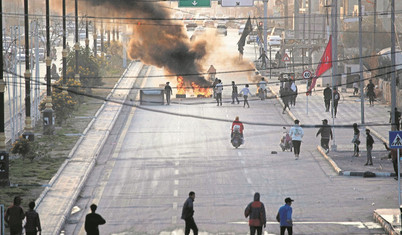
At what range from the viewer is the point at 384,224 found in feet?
76.3

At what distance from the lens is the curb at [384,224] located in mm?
22259

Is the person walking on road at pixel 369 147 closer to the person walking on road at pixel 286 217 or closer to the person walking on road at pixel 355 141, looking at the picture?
the person walking on road at pixel 355 141

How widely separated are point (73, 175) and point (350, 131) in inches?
582

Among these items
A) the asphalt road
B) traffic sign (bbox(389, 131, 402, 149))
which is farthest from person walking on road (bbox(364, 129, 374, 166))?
traffic sign (bbox(389, 131, 402, 149))

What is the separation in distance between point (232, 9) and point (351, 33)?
102133 mm

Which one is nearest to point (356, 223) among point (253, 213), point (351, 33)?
point (253, 213)

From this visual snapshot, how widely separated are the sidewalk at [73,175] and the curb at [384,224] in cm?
739

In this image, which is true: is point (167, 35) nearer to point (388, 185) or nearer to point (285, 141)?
point (285, 141)

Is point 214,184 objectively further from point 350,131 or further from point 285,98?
point 285,98

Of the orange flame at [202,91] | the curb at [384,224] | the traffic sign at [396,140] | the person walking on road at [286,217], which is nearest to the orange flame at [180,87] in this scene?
the orange flame at [202,91]

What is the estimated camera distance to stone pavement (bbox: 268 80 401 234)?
82.2 ft

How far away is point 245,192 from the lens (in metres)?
28.2

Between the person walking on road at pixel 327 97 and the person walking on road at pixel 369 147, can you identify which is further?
the person walking on road at pixel 327 97

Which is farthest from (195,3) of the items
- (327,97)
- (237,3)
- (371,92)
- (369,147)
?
(369,147)
